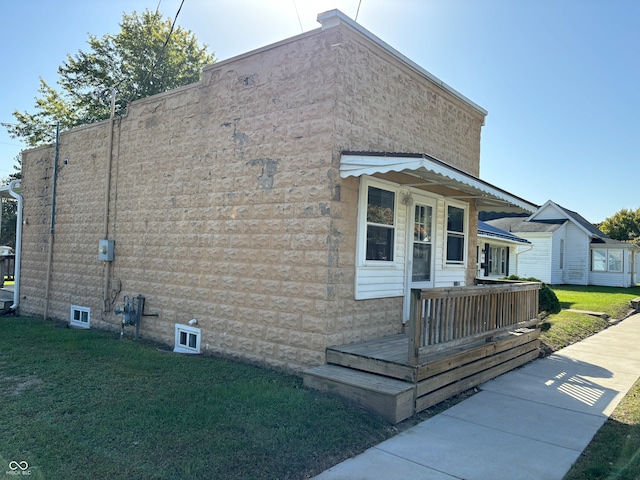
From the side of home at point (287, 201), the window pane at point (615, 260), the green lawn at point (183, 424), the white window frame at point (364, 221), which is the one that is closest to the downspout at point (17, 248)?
the side of home at point (287, 201)

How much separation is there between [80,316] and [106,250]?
2098mm

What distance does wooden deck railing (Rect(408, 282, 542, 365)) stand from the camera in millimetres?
5199

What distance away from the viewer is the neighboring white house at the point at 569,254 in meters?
28.4

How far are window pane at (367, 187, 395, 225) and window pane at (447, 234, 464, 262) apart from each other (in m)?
2.23

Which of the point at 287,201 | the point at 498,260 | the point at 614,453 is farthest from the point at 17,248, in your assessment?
the point at 498,260

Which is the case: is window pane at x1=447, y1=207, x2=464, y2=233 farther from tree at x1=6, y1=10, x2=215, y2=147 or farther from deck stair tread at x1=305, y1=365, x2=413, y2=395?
tree at x1=6, y1=10, x2=215, y2=147

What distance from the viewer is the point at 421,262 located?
320 inches

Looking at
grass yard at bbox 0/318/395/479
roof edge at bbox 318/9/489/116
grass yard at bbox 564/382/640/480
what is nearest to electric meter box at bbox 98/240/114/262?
grass yard at bbox 0/318/395/479

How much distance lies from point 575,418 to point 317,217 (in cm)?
390

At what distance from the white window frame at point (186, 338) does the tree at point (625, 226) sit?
162 feet

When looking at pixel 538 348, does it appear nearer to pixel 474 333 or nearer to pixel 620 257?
pixel 474 333

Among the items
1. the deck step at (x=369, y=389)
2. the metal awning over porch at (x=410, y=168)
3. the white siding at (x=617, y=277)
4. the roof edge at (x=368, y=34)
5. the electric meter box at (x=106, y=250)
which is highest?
the roof edge at (x=368, y=34)

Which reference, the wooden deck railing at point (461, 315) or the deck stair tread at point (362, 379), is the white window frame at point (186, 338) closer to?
the deck stair tread at point (362, 379)

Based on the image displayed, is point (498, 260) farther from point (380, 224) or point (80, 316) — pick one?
point (80, 316)
